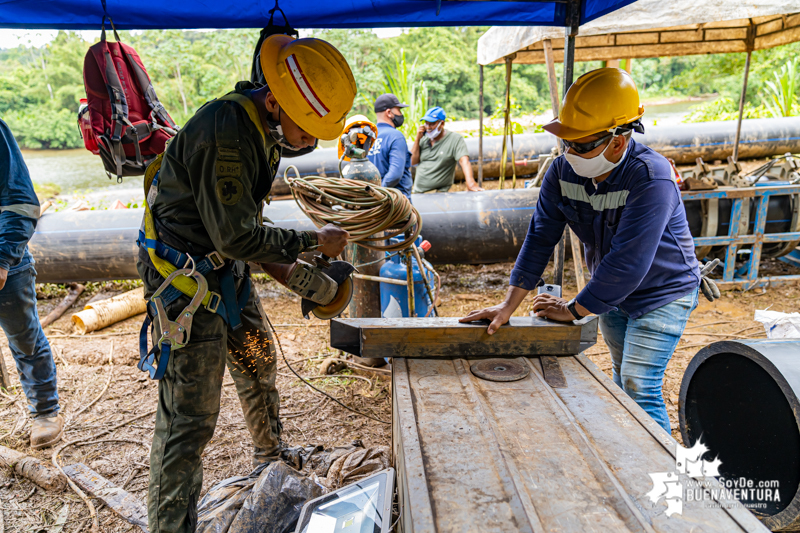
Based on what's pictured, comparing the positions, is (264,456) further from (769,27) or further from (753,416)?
(769,27)

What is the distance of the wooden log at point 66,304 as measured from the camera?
18.6 feet

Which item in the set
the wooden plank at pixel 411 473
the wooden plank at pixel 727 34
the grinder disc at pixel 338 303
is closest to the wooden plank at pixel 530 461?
the wooden plank at pixel 411 473

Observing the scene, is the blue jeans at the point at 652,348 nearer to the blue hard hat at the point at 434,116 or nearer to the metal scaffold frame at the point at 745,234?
the metal scaffold frame at the point at 745,234

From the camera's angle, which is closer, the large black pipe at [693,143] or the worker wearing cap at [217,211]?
the worker wearing cap at [217,211]

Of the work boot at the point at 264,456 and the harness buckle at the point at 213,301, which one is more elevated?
the harness buckle at the point at 213,301

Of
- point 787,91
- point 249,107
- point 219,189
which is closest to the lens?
point 219,189

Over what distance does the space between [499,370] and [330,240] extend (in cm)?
98

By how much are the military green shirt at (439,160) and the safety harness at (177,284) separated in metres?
5.00

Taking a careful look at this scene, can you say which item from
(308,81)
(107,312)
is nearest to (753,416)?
(308,81)

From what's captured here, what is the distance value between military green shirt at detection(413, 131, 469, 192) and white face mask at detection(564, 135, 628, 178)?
15.1ft

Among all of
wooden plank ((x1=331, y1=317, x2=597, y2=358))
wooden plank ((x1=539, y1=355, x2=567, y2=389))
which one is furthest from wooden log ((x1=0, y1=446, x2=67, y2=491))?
wooden plank ((x1=539, y1=355, x2=567, y2=389))

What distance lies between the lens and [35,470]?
9.71 feet

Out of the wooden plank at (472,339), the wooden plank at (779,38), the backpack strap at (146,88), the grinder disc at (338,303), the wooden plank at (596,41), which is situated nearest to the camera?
the wooden plank at (472,339)

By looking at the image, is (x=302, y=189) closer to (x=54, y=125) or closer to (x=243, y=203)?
(x=243, y=203)
